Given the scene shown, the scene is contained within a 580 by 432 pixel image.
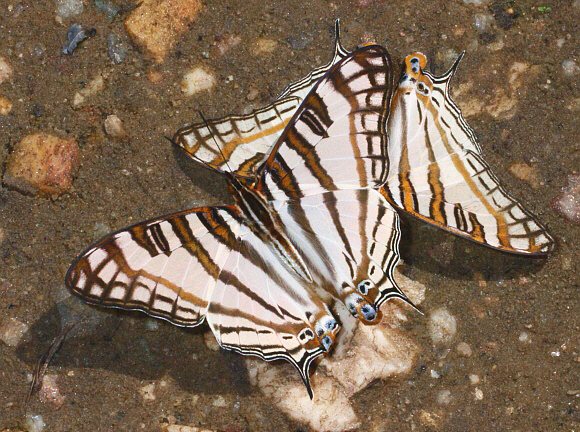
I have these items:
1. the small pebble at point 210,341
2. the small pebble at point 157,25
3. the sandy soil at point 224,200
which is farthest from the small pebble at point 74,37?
the small pebble at point 210,341

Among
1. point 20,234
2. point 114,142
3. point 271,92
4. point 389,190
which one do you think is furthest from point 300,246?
point 20,234

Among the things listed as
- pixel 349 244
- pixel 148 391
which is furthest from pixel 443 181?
pixel 148 391

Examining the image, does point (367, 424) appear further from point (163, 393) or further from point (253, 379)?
point (163, 393)

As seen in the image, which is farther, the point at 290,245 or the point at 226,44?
the point at 226,44

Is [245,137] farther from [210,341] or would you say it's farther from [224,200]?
[210,341]

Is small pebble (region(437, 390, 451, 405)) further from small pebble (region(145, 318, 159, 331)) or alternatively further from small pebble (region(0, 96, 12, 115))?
small pebble (region(0, 96, 12, 115))

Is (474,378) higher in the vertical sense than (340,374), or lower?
lower
